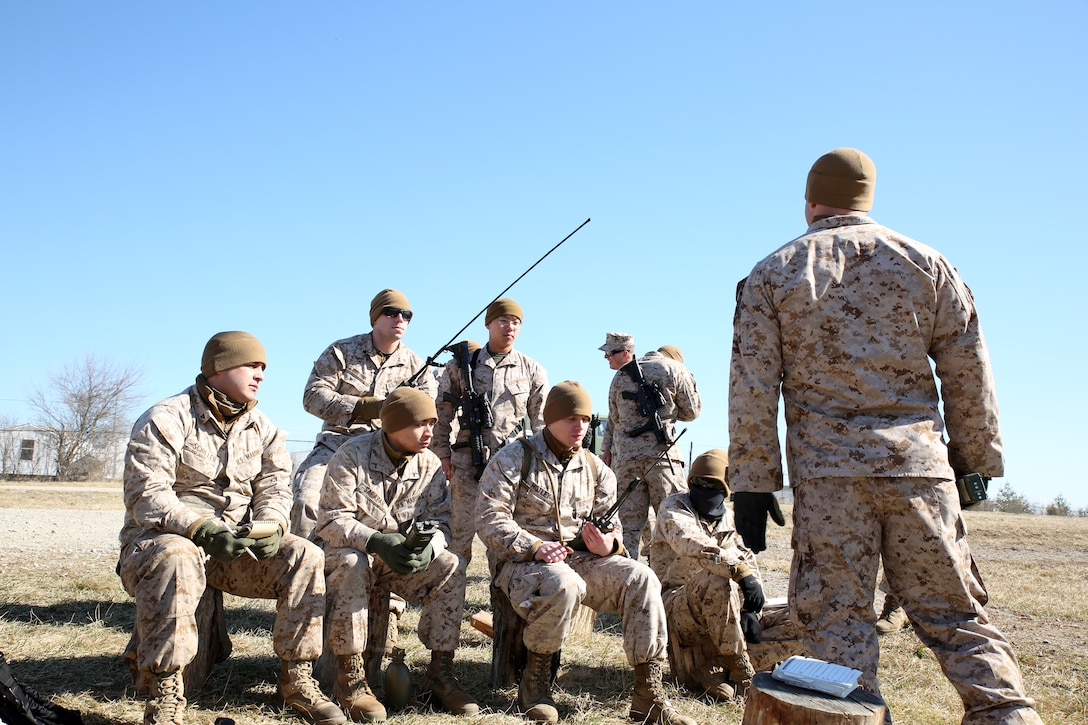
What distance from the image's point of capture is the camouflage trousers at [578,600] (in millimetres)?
4965

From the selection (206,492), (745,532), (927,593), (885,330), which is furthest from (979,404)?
(206,492)

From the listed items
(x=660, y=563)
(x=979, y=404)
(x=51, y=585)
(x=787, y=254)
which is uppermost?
(x=787, y=254)

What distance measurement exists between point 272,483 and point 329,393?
71.1 inches

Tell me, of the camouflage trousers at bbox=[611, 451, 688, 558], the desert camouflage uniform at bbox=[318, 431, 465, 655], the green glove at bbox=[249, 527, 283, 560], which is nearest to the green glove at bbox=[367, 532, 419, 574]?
the desert camouflage uniform at bbox=[318, 431, 465, 655]

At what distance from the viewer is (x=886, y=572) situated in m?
3.58

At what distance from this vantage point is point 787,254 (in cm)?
383

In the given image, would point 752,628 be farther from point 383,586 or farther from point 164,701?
point 164,701

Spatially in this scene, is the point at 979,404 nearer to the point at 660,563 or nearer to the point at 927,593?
the point at 927,593

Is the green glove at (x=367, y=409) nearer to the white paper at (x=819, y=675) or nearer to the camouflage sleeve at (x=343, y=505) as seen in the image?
the camouflage sleeve at (x=343, y=505)

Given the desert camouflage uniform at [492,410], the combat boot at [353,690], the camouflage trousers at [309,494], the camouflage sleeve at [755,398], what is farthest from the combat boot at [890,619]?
the camouflage trousers at [309,494]

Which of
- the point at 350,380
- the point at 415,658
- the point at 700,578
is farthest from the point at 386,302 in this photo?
the point at 700,578

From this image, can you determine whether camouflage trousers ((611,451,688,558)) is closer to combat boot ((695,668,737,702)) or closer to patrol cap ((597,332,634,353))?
patrol cap ((597,332,634,353))

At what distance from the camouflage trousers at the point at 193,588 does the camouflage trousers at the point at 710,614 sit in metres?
2.27

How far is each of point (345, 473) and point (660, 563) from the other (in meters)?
2.56
